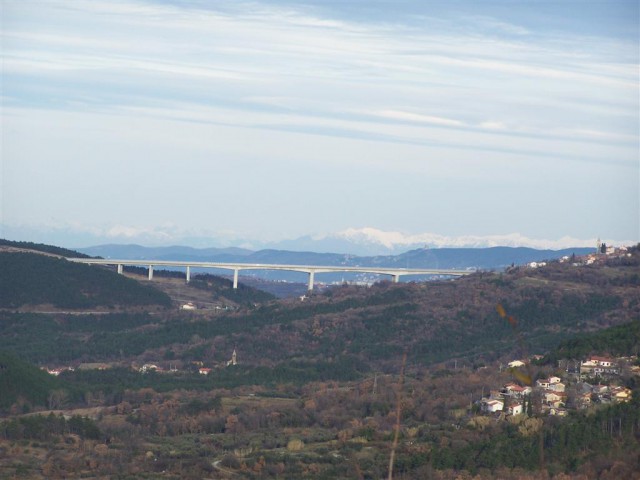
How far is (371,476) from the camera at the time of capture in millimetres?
40312

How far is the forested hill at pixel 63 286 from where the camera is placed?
111312 millimetres

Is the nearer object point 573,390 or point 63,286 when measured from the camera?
point 573,390

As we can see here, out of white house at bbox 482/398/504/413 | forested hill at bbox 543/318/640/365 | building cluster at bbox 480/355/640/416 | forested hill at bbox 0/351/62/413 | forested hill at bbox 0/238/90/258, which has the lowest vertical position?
forested hill at bbox 0/351/62/413

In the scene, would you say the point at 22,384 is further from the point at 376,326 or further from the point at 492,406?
the point at 376,326

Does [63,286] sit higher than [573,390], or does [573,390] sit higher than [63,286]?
[63,286]

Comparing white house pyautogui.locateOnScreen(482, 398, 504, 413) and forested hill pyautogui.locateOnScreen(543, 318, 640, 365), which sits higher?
forested hill pyautogui.locateOnScreen(543, 318, 640, 365)

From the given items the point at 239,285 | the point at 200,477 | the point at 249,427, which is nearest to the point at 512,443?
the point at 200,477

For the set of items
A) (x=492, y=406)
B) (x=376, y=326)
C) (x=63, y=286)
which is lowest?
(x=492, y=406)

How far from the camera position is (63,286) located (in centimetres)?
11469

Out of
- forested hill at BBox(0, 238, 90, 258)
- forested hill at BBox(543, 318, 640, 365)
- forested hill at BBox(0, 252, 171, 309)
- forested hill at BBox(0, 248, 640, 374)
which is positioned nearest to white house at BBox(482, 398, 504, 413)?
forested hill at BBox(543, 318, 640, 365)

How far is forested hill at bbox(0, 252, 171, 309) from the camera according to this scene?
11131cm

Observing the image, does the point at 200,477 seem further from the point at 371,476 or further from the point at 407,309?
the point at 407,309

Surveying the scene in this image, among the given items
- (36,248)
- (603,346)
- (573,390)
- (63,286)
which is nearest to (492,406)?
(573,390)

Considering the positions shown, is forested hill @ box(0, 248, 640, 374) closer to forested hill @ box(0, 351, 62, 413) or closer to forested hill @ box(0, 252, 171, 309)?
forested hill @ box(0, 252, 171, 309)
